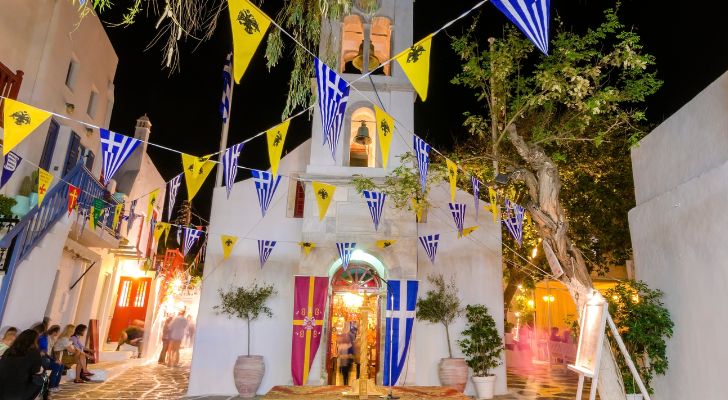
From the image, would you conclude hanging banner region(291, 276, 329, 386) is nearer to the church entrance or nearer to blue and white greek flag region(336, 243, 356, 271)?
the church entrance

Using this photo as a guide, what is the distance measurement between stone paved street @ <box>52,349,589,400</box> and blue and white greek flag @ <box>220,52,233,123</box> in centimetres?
702

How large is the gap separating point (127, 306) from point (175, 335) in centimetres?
364

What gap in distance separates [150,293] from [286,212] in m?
9.53

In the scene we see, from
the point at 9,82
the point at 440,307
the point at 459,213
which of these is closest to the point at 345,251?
the point at 440,307

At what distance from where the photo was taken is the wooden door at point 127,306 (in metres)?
16.7

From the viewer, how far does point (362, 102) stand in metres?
11.3

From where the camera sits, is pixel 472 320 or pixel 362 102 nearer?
pixel 472 320

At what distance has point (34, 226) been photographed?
337 inches

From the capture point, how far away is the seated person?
15.8 meters

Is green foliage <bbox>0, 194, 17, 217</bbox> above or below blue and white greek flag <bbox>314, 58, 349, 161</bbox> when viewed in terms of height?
below

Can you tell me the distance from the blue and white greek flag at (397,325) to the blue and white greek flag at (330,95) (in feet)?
17.3

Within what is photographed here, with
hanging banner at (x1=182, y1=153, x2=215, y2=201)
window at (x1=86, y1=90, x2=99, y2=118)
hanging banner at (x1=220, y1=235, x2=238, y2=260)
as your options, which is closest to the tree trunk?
hanging banner at (x1=182, y1=153, x2=215, y2=201)

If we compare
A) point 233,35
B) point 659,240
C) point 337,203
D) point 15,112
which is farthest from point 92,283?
point 659,240

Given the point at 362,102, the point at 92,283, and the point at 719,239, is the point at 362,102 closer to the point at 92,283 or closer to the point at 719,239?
the point at 719,239
